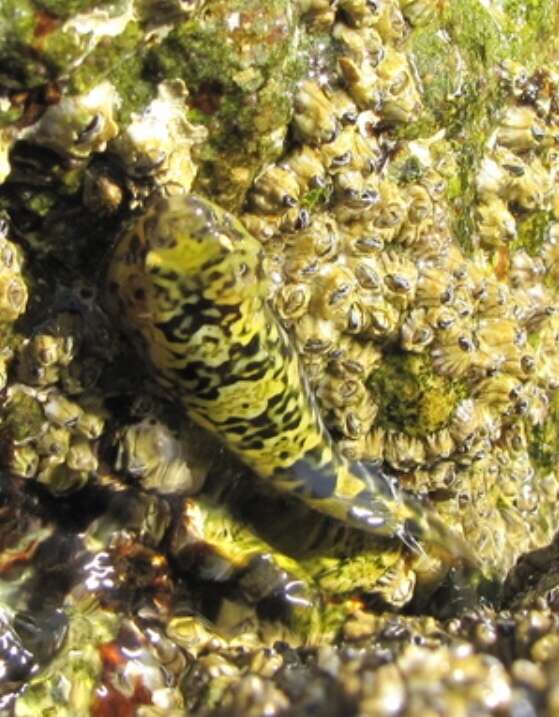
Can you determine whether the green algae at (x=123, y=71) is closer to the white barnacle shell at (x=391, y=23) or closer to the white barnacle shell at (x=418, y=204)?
the white barnacle shell at (x=391, y=23)

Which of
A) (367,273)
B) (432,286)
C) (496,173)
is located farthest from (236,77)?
(496,173)

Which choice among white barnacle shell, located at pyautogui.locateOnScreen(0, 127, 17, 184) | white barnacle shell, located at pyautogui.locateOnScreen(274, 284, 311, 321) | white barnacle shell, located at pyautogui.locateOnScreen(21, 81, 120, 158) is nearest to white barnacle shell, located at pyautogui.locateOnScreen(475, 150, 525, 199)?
white barnacle shell, located at pyautogui.locateOnScreen(274, 284, 311, 321)

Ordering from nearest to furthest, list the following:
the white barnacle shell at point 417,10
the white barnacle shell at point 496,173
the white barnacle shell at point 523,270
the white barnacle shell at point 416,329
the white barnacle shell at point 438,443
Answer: the white barnacle shell at point 417,10 → the white barnacle shell at point 416,329 → the white barnacle shell at point 438,443 → the white barnacle shell at point 496,173 → the white barnacle shell at point 523,270

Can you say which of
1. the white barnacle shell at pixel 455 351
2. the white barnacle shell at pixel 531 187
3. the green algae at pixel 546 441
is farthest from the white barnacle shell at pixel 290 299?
the green algae at pixel 546 441

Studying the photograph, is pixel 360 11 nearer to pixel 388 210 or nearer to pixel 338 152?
pixel 338 152

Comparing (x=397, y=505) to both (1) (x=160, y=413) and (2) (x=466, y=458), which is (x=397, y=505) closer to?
(2) (x=466, y=458)

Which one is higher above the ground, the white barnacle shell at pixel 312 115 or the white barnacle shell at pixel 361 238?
the white barnacle shell at pixel 312 115

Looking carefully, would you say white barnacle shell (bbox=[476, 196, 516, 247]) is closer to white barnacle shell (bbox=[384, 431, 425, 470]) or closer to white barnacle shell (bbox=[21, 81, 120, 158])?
white barnacle shell (bbox=[384, 431, 425, 470])
